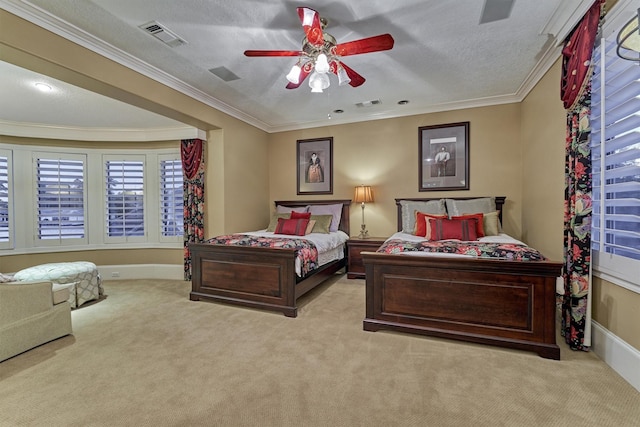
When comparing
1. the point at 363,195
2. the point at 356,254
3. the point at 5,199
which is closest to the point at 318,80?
the point at 363,195

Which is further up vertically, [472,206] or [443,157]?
[443,157]

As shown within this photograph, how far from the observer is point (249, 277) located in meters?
3.31

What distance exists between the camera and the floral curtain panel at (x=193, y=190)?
4508 millimetres

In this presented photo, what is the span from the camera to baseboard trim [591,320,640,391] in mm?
1798

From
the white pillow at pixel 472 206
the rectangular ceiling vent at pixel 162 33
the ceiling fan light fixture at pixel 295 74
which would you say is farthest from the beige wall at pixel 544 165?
the rectangular ceiling vent at pixel 162 33

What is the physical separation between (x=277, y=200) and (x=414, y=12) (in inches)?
155

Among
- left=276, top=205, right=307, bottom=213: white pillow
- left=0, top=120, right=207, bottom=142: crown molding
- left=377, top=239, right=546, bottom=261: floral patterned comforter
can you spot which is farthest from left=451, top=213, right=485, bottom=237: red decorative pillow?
left=0, top=120, right=207, bottom=142: crown molding

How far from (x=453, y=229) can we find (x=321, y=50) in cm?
245

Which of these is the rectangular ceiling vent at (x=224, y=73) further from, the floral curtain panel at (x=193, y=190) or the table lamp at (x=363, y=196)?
the table lamp at (x=363, y=196)

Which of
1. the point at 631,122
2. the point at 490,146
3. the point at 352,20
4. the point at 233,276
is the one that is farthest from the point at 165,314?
the point at 490,146

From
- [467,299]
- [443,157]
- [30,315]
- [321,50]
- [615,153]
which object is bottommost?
[30,315]

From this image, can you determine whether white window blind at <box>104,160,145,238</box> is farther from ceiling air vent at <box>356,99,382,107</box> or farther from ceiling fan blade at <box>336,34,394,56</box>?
ceiling fan blade at <box>336,34,394,56</box>

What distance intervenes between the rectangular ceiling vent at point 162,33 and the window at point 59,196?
350cm

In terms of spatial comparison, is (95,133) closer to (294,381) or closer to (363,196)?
(363,196)
